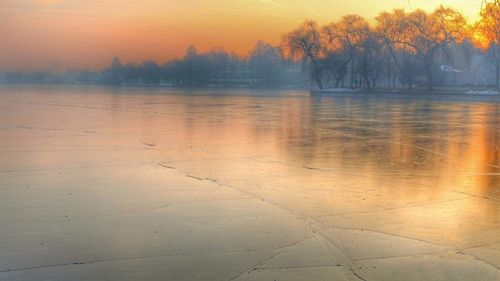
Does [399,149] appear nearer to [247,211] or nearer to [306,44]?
[247,211]

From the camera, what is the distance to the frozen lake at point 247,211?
5.41m

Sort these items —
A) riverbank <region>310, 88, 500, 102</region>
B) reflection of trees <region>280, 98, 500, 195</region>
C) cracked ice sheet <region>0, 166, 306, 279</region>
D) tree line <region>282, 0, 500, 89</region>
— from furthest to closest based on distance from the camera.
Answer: tree line <region>282, 0, 500, 89</region>, riverbank <region>310, 88, 500, 102</region>, reflection of trees <region>280, 98, 500, 195</region>, cracked ice sheet <region>0, 166, 306, 279</region>

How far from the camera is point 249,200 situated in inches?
329

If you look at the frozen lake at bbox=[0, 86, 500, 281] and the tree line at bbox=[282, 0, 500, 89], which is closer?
the frozen lake at bbox=[0, 86, 500, 281]

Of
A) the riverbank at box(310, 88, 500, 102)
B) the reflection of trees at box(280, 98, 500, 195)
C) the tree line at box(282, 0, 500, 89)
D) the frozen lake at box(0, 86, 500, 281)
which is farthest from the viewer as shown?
the tree line at box(282, 0, 500, 89)

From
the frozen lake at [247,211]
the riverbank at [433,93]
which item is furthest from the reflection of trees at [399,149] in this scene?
the riverbank at [433,93]

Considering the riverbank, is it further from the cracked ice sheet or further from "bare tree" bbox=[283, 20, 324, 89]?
the cracked ice sheet

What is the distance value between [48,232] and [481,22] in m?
8.66

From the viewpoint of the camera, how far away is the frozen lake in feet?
17.8

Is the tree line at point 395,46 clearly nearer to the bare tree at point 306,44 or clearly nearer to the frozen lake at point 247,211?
the bare tree at point 306,44

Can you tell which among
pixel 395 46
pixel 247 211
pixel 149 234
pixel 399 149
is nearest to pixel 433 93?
pixel 395 46

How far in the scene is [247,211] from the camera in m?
7.66

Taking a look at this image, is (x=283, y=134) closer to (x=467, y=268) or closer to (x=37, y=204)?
(x=37, y=204)

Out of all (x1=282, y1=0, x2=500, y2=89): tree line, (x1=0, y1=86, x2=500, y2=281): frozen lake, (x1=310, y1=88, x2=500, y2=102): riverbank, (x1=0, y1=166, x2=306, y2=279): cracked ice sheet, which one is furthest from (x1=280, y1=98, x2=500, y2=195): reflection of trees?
(x1=282, y1=0, x2=500, y2=89): tree line
